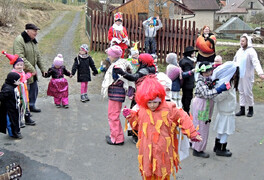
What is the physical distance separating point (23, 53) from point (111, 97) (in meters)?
2.36

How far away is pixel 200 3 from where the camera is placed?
45625 mm

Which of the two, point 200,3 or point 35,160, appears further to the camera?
point 200,3

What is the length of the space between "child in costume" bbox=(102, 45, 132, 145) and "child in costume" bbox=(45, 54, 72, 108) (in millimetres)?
2123

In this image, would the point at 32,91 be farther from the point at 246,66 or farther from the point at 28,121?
the point at 246,66

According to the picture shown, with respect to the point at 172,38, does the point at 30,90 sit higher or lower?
lower

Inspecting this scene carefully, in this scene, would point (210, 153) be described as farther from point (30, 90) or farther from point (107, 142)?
point (30, 90)

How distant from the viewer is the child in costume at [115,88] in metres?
5.19

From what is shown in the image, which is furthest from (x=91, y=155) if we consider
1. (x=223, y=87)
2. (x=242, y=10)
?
(x=242, y=10)

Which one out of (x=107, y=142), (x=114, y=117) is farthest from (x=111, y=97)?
(x=107, y=142)

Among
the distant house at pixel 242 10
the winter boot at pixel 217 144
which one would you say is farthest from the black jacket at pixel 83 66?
the distant house at pixel 242 10

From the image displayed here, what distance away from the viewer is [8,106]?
17.0 ft

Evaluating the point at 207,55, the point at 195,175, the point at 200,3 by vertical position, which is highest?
the point at 200,3

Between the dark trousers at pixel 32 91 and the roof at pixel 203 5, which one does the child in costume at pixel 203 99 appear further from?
the roof at pixel 203 5

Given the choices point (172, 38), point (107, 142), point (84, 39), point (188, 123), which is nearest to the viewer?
point (188, 123)
